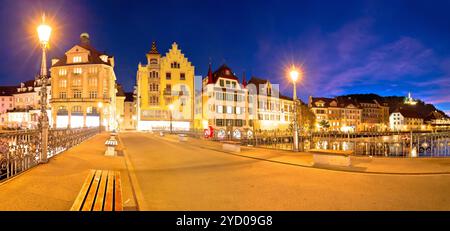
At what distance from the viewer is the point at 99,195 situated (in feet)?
20.2

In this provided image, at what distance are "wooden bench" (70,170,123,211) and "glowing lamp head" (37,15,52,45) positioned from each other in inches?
257

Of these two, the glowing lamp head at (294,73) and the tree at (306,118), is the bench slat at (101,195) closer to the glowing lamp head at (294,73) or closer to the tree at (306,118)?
the glowing lamp head at (294,73)

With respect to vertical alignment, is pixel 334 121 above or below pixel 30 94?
below

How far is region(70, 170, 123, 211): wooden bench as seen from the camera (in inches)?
207

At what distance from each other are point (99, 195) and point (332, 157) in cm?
880

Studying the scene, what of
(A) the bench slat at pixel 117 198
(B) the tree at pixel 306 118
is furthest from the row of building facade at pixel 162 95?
(A) the bench slat at pixel 117 198

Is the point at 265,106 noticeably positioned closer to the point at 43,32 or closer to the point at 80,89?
the point at 80,89

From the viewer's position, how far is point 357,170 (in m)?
9.96

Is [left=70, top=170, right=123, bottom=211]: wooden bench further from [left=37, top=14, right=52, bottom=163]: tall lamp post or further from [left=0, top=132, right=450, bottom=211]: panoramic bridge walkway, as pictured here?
[left=37, top=14, right=52, bottom=163]: tall lamp post

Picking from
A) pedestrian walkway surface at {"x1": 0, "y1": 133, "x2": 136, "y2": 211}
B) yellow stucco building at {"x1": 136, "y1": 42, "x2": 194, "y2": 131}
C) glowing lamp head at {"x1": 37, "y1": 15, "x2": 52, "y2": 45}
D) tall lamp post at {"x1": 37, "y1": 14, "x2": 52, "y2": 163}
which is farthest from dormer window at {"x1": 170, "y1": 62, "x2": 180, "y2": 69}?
pedestrian walkway surface at {"x1": 0, "y1": 133, "x2": 136, "y2": 211}

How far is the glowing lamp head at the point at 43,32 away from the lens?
1105 centimetres
